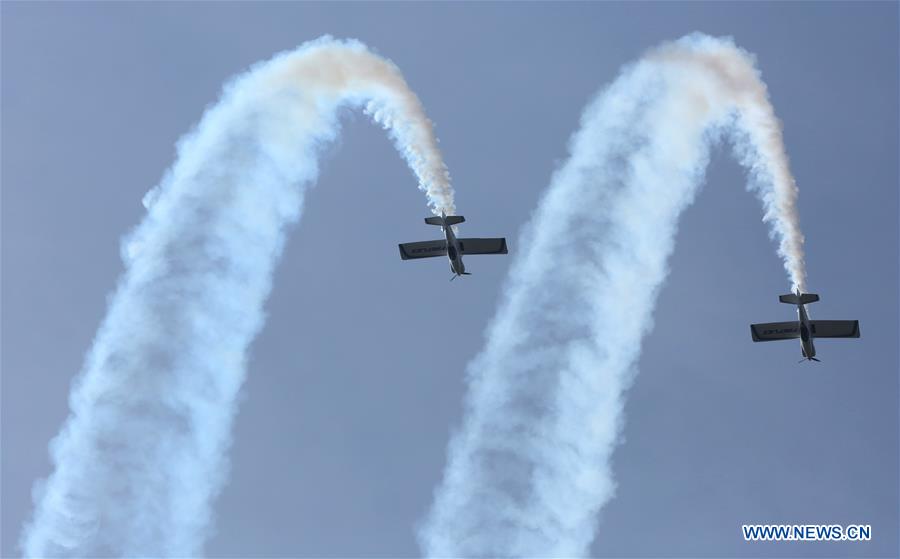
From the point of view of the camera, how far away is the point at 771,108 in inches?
2697

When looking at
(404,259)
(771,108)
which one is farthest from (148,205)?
(771,108)

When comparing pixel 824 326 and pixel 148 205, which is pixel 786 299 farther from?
pixel 148 205

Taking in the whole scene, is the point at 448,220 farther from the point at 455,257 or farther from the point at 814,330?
the point at 814,330

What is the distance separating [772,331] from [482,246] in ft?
44.3

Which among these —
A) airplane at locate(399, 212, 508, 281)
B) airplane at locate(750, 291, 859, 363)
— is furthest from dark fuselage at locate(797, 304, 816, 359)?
airplane at locate(399, 212, 508, 281)

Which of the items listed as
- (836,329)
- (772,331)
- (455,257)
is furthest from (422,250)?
(836,329)

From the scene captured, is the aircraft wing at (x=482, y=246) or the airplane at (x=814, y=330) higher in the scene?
the aircraft wing at (x=482, y=246)

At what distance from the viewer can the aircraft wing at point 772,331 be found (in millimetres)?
72688

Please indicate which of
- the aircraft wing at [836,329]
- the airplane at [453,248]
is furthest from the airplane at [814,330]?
the airplane at [453,248]

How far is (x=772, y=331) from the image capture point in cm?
7338

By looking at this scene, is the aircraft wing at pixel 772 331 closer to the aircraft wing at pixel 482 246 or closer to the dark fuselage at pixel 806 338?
the dark fuselage at pixel 806 338

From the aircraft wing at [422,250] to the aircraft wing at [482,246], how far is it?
93 cm

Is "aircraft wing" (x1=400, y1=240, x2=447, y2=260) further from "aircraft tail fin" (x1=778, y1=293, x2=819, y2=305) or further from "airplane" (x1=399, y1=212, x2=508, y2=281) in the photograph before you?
"aircraft tail fin" (x1=778, y1=293, x2=819, y2=305)

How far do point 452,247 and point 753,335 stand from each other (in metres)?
14.1
